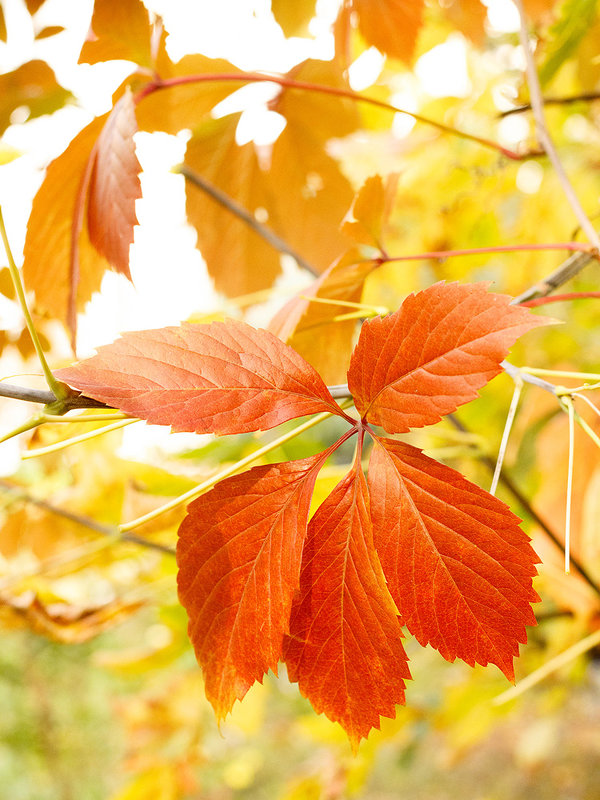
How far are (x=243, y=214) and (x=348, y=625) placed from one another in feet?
1.10

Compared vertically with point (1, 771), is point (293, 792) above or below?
above

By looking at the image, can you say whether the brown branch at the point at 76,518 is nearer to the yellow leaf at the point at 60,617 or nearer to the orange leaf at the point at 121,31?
the yellow leaf at the point at 60,617

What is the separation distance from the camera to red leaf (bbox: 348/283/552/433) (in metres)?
0.17

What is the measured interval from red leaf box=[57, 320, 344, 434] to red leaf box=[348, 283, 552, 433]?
2 cm

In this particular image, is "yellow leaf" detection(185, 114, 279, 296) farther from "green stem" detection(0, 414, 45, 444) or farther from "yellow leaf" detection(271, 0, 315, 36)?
"green stem" detection(0, 414, 45, 444)

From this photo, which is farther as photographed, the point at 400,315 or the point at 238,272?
the point at 238,272

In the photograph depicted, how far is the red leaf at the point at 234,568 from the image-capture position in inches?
7.4

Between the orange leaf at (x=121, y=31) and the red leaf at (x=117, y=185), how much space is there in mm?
65

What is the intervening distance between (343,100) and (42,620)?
434 millimetres

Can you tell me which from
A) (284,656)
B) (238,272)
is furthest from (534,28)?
(284,656)

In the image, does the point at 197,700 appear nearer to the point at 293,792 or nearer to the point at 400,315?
the point at 293,792

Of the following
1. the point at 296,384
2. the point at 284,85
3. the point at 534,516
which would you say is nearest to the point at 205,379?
the point at 296,384

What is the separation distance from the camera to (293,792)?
739mm

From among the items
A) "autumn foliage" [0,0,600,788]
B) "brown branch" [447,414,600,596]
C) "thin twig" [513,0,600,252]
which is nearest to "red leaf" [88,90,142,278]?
"autumn foliage" [0,0,600,788]
